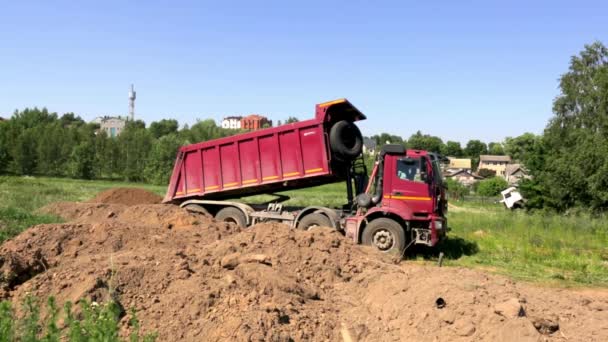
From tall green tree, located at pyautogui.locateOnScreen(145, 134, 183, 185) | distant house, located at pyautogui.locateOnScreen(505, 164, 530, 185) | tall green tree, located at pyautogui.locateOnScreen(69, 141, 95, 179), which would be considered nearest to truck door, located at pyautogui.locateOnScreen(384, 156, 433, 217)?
distant house, located at pyautogui.locateOnScreen(505, 164, 530, 185)

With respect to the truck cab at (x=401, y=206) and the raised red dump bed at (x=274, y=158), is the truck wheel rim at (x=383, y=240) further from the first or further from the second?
the raised red dump bed at (x=274, y=158)

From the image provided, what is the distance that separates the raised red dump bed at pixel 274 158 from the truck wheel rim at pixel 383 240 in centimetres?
184

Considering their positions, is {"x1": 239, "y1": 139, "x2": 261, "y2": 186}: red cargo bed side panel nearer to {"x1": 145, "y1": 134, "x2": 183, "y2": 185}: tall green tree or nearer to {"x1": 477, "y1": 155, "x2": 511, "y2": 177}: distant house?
{"x1": 145, "y1": 134, "x2": 183, "y2": 185}: tall green tree

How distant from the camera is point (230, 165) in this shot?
502 inches

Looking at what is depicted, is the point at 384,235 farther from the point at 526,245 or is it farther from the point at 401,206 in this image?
the point at 526,245

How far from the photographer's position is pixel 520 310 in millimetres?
5254

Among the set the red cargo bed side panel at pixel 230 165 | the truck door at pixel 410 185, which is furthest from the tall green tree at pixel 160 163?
the truck door at pixel 410 185

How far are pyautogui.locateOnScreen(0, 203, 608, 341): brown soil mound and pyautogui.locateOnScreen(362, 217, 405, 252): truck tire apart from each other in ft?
9.34

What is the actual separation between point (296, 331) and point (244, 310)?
1.85ft

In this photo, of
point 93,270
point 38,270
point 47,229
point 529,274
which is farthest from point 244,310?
point 529,274

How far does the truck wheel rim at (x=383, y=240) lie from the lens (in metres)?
10.5

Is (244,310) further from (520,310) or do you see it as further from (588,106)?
(588,106)

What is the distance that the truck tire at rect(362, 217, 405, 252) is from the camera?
10.5 meters

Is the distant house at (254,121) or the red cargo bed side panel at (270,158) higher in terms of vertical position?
the distant house at (254,121)
